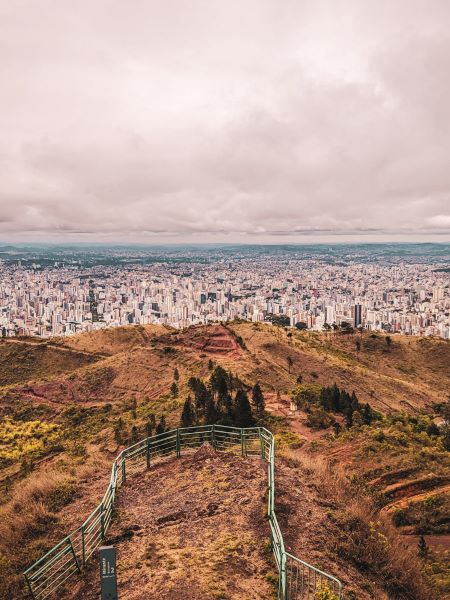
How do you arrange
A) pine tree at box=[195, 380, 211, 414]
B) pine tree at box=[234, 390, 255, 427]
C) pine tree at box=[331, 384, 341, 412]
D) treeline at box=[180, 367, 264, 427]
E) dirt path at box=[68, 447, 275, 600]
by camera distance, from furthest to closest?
pine tree at box=[331, 384, 341, 412]
pine tree at box=[195, 380, 211, 414]
treeline at box=[180, 367, 264, 427]
pine tree at box=[234, 390, 255, 427]
dirt path at box=[68, 447, 275, 600]

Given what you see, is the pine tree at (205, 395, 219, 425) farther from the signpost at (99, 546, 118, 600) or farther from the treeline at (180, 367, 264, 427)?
the signpost at (99, 546, 118, 600)

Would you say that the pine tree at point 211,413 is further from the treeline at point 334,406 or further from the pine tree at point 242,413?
the treeline at point 334,406

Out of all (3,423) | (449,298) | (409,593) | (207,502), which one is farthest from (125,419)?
(449,298)

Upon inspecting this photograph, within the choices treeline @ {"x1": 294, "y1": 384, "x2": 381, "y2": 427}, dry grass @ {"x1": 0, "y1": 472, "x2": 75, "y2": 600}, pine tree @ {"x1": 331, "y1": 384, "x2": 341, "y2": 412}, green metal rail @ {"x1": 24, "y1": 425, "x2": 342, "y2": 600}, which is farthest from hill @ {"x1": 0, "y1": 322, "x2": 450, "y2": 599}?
pine tree @ {"x1": 331, "y1": 384, "x2": 341, "y2": 412}

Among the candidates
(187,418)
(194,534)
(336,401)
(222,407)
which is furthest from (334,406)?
(194,534)

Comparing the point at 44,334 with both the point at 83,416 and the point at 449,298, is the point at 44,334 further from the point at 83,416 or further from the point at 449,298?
the point at 449,298

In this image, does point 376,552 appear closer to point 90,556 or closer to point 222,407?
point 90,556
